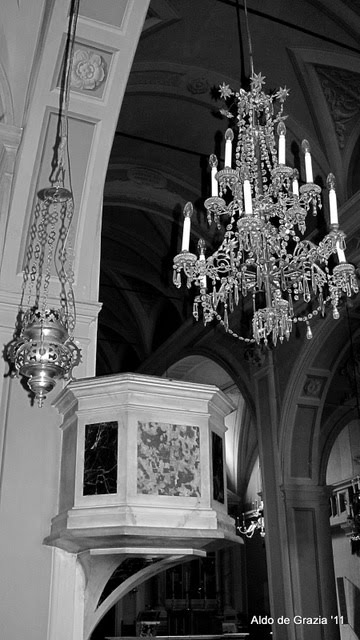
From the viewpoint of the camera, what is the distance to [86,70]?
15.5 feet

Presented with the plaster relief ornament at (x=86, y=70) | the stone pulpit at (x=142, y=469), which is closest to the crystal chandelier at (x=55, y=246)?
the plaster relief ornament at (x=86, y=70)

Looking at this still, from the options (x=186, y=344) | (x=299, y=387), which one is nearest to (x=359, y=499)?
(x=299, y=387)

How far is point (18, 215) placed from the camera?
15.3 ft

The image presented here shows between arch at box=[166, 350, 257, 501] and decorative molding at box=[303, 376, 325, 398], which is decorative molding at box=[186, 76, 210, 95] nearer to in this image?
decorative molding at box=[303, 376, 325, 398]

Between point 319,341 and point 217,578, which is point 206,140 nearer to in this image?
point 319,341

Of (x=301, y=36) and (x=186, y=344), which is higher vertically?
(x=301, y=36)

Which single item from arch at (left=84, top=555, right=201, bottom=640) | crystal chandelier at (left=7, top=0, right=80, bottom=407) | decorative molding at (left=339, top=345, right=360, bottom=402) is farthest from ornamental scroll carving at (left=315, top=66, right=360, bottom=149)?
arch at (left=84, top=555, right=201, bottom=640)

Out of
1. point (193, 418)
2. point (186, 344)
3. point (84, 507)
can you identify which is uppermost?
point (186, 344)

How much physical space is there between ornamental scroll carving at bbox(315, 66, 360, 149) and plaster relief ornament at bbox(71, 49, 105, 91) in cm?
542

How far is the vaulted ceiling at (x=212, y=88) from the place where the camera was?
8828 millimetres

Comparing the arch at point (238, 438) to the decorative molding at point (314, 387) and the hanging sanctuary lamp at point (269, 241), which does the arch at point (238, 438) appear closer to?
the decorative molding at point (314, 387)

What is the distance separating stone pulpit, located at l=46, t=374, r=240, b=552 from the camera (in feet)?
11.0

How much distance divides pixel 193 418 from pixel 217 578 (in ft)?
48.7

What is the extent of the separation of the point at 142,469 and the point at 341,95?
7.52 meters
